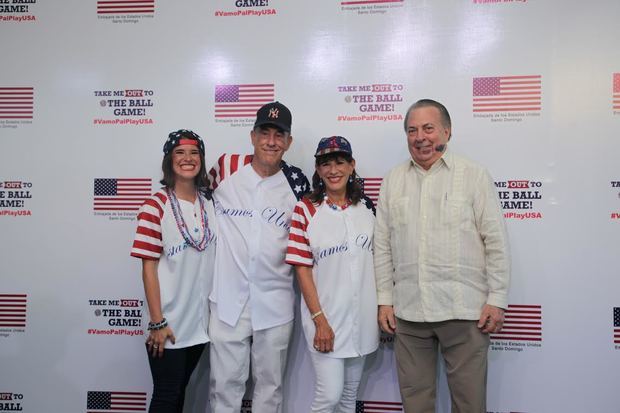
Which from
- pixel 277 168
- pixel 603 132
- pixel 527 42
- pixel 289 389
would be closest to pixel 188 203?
pixel 277 168

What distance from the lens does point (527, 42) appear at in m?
2.41

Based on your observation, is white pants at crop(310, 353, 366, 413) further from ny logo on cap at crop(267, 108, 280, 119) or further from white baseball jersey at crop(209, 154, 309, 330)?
ny logo on cap at crop(267, 108, 280, 119)

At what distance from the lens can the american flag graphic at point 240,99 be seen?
2.54 m

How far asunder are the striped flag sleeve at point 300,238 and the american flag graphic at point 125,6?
170 cm

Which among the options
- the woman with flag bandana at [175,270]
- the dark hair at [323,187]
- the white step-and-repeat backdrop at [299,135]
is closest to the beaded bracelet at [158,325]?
the woman with flag bandana at [175,270]

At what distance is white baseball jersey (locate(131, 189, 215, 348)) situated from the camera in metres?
1.89

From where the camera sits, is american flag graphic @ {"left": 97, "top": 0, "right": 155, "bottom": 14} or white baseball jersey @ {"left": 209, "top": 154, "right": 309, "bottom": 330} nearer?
white baseball jersey @ {"left": 209, "top": 154, "right": 309, "bottom": 330}

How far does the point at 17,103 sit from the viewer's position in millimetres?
2658

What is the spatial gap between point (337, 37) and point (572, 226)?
1802mm

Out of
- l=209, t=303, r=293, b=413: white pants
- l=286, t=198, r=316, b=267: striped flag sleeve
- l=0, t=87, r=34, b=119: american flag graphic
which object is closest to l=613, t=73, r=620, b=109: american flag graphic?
l=286, t=198, r=316, b=267: striped flag sleeve

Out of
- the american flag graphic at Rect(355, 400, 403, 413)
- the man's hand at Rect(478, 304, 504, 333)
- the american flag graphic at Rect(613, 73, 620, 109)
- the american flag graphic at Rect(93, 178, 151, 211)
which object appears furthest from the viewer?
the american flag graphic at Rect(93, 178, 151, 211)

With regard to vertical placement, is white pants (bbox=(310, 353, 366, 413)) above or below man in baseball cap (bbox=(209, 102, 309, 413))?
below

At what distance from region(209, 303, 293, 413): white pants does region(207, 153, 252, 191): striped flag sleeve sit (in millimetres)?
650

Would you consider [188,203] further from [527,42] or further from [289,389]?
[527,42]
